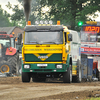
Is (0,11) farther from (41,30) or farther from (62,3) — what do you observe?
(41,30)

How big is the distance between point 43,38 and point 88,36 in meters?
12.9

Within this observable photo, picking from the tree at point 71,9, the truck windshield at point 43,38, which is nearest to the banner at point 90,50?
the truck windshield at point 43,38

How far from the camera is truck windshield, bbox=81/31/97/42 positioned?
28016mm

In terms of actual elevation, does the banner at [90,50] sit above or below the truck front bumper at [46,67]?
above

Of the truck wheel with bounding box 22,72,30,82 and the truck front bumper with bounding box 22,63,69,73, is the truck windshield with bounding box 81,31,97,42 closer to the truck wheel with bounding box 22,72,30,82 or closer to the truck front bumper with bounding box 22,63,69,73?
the truck wheel with bounding box 22,72,30,82

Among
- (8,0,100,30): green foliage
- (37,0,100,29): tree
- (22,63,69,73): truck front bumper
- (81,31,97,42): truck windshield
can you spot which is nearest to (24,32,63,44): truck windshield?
(22,63,69,73): truck front bumper

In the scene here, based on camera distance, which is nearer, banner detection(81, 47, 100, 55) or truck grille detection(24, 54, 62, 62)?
truck grille detection(24, 54, 62, 62)

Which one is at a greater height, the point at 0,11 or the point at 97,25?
the point at 0,11

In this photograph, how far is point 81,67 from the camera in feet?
70.4

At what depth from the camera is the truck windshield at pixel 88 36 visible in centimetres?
2802

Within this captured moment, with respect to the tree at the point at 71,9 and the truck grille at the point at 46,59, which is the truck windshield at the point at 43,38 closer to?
the truck grille at the point at 46,59

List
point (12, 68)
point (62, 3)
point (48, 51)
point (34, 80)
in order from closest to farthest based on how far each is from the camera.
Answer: point (48, 51) < point (34, 80) < point (12, 68) < point (62, 3)

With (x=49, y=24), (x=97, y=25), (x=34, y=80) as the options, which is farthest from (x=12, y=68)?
(x=97, y=25)

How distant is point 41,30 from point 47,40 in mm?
581
